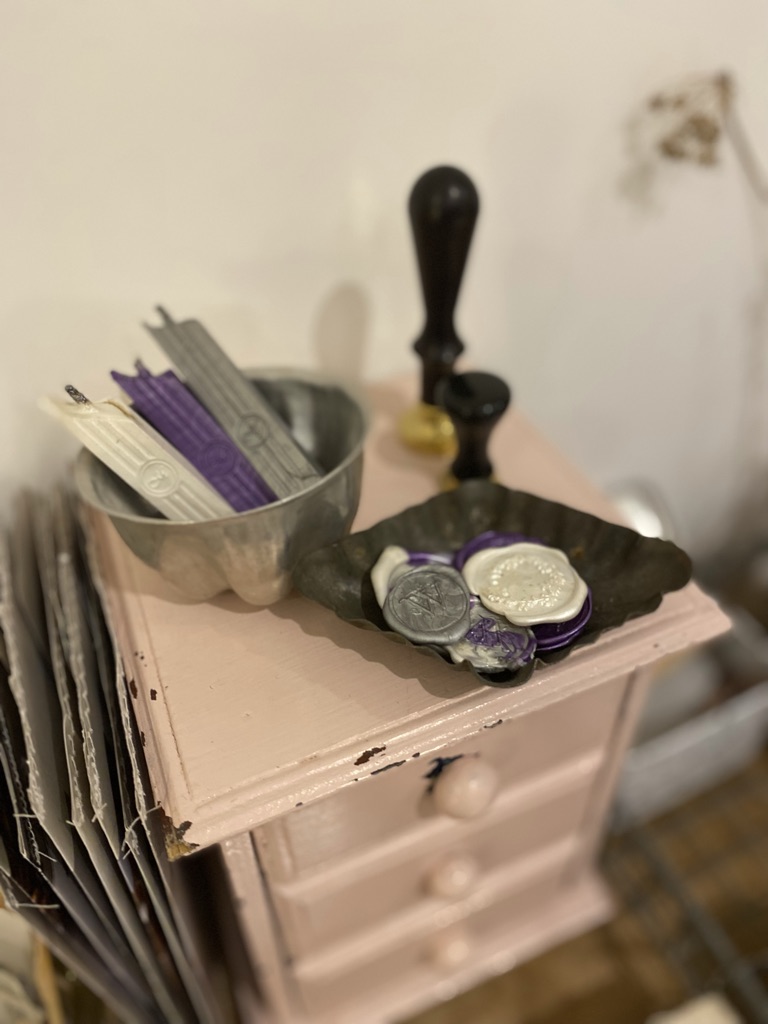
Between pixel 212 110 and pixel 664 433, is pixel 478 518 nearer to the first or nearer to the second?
pixel 212 110

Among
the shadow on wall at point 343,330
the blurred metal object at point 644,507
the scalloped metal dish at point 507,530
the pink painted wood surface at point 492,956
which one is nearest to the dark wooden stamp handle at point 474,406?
the scalloped metal dish at point 507,530

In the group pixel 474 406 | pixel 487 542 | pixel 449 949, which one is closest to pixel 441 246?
pixel 474 406

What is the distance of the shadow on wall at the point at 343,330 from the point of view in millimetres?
697

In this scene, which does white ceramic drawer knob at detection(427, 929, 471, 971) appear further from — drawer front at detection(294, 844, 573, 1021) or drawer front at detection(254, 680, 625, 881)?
drawer front at detection(254, 680, 625, 881)

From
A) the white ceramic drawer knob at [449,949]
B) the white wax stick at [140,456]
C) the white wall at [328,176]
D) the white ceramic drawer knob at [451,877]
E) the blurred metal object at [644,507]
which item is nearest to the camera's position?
the white wax stick at [140,456]

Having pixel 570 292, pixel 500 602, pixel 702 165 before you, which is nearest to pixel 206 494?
pixel 500 602

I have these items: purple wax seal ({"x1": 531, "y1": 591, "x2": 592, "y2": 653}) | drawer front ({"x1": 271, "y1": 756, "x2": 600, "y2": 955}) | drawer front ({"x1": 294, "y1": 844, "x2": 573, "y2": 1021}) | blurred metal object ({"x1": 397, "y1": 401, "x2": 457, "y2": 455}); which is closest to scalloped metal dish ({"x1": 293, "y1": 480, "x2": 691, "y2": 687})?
purple wax seal ({"x1": 531, "y1": 591, "x2": 592, "y2": 653})

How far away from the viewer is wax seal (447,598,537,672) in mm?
451

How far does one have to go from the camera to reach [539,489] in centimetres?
63

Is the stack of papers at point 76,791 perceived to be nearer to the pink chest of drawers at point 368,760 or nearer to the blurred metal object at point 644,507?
the pink chest of drawers at point 368,760

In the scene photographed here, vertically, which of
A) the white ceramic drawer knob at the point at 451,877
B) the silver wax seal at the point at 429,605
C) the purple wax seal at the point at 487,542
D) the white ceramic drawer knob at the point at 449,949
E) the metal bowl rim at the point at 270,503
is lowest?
the white ceramic drawer knob at the point at 449,949

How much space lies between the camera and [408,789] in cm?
55

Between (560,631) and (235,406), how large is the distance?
0.28 metres

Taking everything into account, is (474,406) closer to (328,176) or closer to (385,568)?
(385,568)
